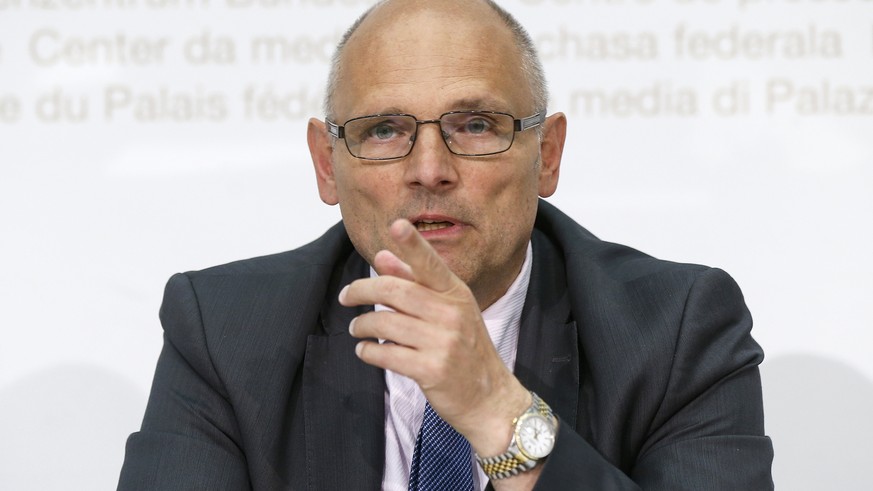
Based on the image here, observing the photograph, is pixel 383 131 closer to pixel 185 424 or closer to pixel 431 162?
pixel 431 162

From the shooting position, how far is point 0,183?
3.54 metres

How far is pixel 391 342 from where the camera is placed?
2098mm

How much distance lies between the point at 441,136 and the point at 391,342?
42 centimetres

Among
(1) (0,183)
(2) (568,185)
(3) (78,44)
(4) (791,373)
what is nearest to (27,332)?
(1) (0,183)

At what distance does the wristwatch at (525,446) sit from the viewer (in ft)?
6.14

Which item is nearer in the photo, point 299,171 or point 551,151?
point 551,151

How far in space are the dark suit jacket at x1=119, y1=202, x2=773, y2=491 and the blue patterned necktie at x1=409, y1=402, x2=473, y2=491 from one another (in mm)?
112

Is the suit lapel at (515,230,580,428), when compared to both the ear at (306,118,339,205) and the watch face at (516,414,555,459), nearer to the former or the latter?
the watch face at (516,414,555,459)

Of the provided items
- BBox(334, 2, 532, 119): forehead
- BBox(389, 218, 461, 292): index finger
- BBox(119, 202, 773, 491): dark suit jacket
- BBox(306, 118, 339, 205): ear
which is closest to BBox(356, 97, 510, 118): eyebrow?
BBox(334, 2, 532, 119): forehead

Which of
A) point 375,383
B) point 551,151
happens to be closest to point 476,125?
point 551,151

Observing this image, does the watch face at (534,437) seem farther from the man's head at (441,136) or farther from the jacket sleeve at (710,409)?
the man's head at (441,136)

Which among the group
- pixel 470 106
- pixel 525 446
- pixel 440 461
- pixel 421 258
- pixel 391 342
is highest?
pixel 470 106

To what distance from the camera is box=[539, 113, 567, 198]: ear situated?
2.54 metres

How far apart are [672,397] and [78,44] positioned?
2.28 metres
